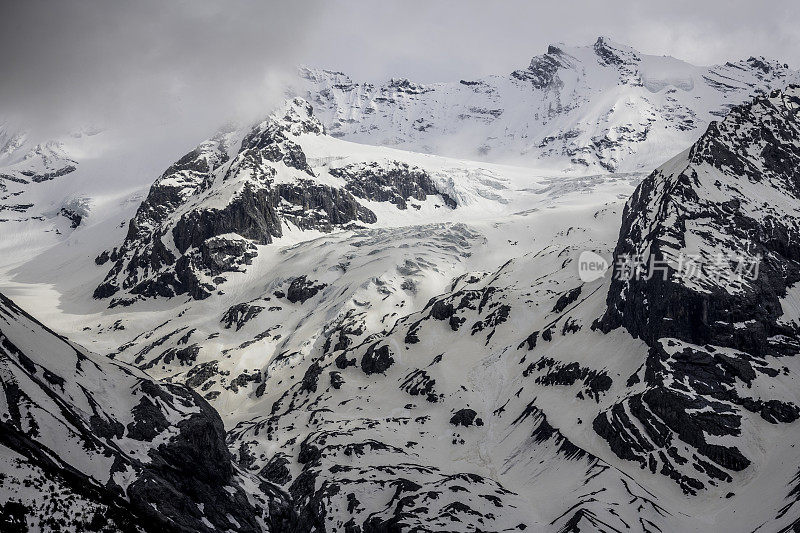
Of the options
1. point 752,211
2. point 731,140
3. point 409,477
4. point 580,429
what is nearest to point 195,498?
point 409,477

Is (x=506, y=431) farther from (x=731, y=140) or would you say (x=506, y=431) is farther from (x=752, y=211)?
(x=731, y=140)

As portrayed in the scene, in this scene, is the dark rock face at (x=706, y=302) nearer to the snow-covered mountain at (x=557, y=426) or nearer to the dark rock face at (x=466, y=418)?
the snow-covered mountain at (x=557, y=426)

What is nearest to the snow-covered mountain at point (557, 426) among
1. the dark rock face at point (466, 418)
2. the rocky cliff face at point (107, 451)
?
the rocky cliff face at point (107, 451)

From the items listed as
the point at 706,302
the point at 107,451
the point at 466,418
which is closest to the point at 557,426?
the point at 466,418

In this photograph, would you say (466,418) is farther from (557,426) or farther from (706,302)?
(706,302)

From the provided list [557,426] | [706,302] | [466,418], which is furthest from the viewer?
[466,418]

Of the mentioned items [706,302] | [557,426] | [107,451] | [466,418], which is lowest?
[466,418]
